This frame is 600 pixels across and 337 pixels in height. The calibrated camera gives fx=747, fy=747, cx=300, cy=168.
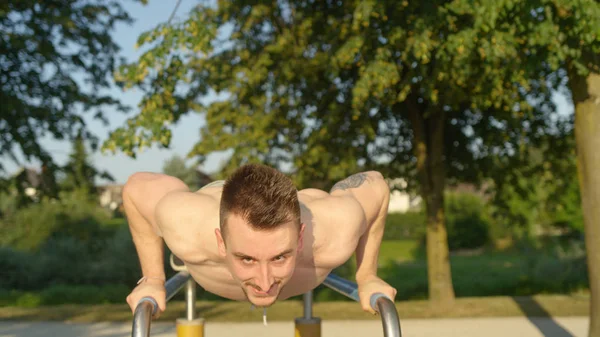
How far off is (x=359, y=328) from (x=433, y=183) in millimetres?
3799

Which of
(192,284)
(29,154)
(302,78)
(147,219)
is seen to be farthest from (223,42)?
(147,219)

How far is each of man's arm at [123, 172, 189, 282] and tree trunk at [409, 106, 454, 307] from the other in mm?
10347

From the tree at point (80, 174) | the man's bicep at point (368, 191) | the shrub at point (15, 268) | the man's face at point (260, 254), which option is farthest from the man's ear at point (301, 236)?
the shrub at point (15, 268)

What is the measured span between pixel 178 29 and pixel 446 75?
3.49m

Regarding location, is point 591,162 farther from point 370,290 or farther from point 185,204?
point 185,204

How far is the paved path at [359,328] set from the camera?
30.8ft

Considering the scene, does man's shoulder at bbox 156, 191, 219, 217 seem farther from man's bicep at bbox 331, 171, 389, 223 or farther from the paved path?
the paved path

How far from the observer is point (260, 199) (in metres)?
2.06

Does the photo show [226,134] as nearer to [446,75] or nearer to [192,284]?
[446,75]

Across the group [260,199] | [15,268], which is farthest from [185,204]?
[15,268]

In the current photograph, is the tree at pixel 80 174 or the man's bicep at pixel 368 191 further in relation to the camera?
the tree at pixel 80 174

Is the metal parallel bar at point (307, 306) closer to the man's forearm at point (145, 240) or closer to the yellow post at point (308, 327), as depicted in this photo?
the yellow post at point (308, 327)

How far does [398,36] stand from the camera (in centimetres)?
959

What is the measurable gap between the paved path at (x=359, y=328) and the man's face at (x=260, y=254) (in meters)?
7.15
